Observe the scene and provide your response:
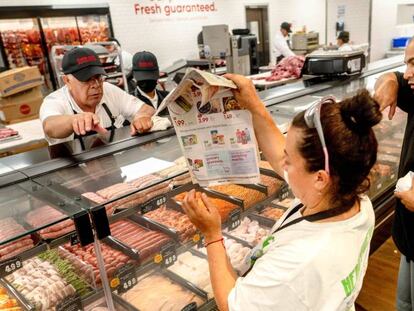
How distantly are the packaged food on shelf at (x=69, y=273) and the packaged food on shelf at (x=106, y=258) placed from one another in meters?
0.05

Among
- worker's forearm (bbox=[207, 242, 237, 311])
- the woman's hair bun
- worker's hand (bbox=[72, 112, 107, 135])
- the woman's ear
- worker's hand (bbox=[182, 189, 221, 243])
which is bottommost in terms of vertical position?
worker's forearm (bbox=[207, 242, 237, 311])

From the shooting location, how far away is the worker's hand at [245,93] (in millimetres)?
1531

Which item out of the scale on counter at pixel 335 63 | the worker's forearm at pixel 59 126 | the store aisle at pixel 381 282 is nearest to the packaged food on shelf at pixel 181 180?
the worker's forearm at pixel 59 126

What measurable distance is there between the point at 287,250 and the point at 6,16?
26.2ft

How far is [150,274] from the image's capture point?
198cm

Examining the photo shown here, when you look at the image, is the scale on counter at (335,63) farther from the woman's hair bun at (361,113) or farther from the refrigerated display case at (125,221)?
the woman's hair bun at (361,113)

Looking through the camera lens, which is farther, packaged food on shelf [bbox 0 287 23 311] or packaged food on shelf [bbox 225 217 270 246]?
packaged food on shelf [bbox 225 217 270 246]

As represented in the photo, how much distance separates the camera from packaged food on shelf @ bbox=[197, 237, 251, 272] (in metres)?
2.15

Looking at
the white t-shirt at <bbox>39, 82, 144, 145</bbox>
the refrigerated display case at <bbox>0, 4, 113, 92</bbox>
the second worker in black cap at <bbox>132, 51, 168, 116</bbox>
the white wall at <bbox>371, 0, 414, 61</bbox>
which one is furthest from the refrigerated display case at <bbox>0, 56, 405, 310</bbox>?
the white wall at <bbox>371, 0, 414, 61</bbox>

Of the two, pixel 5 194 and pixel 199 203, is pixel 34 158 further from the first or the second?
pixel 199 203

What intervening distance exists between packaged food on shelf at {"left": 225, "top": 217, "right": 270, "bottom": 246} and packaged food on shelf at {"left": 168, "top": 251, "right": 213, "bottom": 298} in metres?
0.27

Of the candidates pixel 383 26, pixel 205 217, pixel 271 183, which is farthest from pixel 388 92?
pixel 383 26

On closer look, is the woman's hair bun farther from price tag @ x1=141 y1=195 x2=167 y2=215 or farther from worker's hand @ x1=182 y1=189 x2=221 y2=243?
price tag @ x1=141 y1=195 x2=167 y2=215

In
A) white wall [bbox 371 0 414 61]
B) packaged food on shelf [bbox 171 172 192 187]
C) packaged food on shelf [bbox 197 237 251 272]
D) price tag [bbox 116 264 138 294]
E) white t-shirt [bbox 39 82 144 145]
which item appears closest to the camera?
price tag [bbox 116 264 138 294]
